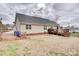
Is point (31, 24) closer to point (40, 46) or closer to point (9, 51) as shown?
point (40, 46)

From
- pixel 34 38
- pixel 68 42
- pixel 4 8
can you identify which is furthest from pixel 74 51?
pixel 4 8

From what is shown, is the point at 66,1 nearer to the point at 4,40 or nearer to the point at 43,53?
the point at 43,53

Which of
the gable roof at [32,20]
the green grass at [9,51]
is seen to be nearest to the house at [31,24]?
the gable roof at [32,20]

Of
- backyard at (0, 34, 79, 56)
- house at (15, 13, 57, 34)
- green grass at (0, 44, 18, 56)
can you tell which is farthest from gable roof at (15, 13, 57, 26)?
green grass at (0, 44, 18, 56)

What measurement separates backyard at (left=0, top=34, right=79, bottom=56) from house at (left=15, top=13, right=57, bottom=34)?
101 millimetres

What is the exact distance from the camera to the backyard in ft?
8.80

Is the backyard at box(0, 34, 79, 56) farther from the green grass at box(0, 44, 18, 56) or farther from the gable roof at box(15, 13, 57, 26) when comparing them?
the gable roof at box(15, 13, 57, 26)

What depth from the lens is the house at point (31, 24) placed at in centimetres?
270

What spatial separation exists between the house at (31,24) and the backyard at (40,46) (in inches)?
4.0

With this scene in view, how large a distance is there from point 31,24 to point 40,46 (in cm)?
37

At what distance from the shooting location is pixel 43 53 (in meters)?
2.68

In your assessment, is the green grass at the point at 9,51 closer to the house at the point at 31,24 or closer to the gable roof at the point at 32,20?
the house at the point at 31,24

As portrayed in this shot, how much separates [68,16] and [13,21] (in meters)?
0.86

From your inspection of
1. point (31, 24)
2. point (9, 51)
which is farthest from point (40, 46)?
point (9, 51)
